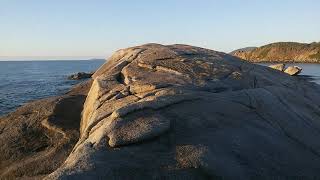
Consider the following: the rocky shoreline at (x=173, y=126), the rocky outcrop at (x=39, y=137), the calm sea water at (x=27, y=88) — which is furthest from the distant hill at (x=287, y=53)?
the rocky outcrop at (x=39, y=137)

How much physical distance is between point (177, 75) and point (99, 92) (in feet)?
7.75

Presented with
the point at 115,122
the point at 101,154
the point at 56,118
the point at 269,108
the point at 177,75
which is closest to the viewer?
the point at 101,154

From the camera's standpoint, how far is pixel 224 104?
9953 mm

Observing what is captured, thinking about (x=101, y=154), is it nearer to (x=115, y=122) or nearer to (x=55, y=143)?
(x=115, y=122)

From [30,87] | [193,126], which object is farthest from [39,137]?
[30,87]

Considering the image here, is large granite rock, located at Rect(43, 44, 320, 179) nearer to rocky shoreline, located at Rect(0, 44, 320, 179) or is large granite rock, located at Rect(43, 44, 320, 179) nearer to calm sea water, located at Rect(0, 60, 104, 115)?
rocky shoreline, located at Rect(0, 44, 320, 179)

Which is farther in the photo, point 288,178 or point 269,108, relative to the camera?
point 269,108

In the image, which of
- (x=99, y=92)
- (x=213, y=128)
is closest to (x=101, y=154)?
(x=213, y=128)

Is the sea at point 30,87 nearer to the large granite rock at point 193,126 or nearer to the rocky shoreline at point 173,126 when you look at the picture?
the rocky shoreline at point 173,126

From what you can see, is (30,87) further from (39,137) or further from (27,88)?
(39,137)

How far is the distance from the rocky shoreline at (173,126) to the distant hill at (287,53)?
10972 centimetres

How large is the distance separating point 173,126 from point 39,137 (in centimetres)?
526

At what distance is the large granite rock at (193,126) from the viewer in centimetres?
718

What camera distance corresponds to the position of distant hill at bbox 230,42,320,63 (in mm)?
126575
